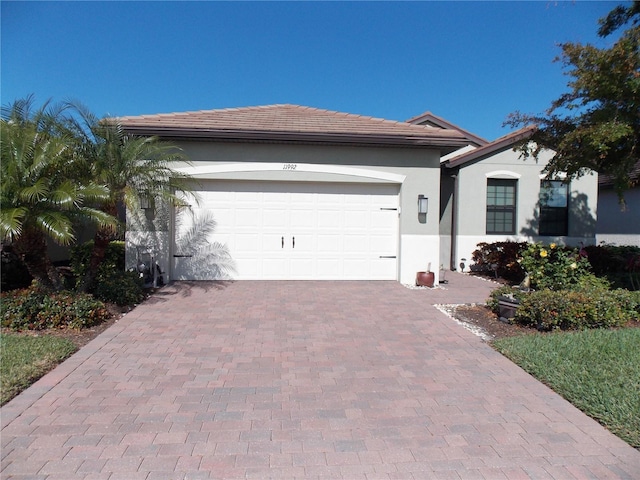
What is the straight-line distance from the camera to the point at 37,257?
6754 mm

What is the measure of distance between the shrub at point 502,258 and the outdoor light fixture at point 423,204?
Result: 3.01 m

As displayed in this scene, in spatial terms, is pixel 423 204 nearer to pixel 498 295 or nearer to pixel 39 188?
pixel 498 295

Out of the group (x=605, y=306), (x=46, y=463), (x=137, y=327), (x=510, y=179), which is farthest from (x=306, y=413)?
(x=510, y=179)

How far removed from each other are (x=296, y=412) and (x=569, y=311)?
4729 mm

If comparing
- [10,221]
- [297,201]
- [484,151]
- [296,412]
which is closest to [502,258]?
[484,151]

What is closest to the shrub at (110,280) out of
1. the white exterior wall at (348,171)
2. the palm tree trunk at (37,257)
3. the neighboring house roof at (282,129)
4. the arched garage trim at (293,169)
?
the palm tree trunk at (37,257)

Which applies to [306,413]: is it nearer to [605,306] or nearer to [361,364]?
[361,364]

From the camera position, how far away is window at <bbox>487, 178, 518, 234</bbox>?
43.5 feet

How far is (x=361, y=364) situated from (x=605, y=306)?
4.29 m

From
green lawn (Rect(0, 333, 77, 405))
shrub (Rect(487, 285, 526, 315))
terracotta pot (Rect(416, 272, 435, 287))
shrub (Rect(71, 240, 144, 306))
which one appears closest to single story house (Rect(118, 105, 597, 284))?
terracotta pot (Rect(416, 272, 435, 287))

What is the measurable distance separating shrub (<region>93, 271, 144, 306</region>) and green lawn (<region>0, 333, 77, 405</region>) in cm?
167

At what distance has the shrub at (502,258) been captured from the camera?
36.9 feet

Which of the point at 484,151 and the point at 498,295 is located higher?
the point at 484,151

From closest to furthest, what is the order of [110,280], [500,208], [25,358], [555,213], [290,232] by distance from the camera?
[25,358], [110,280], [290,232], [500,208], [555,213]
